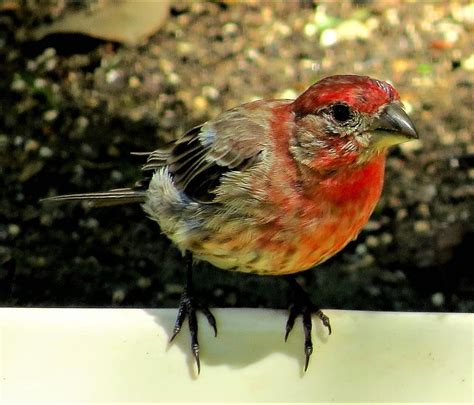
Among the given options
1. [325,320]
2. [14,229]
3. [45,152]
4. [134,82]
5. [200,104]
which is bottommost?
[325,320]

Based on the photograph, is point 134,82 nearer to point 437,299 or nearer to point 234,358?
point 437,299

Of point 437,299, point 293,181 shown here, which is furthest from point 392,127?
point 437,299

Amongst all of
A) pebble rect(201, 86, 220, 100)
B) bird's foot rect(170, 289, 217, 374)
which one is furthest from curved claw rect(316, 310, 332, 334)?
pebble rect(201, 86, 220, 100)

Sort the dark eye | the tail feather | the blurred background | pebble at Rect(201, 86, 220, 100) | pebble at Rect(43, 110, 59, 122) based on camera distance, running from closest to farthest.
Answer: the dark eye
the tail feather
the blurred background
pebble at Rect(43, 110, 59, 122)
pebble at Rect(201, 86, 220, 100)

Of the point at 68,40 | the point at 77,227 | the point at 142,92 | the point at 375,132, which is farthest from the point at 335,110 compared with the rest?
the point at 68,40

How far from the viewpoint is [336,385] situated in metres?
3.17

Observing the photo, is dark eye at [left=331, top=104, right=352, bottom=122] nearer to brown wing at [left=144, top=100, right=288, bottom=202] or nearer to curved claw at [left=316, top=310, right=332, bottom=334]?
brown wing at [left=144, top=100, right=288, bottom=202]

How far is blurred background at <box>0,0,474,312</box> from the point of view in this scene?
4.72m

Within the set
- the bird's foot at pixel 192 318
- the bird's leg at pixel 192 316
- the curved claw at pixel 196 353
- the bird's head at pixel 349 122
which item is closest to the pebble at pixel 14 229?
the bird's leg at pixel 192 316

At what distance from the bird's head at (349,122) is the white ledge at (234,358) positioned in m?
0.54

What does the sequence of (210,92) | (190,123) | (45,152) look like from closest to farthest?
1. (45,152)
2. (190,123)
3. (210,92)

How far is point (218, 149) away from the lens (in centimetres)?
353

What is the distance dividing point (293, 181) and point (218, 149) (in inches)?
17.2

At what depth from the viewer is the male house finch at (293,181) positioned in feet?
10.1
